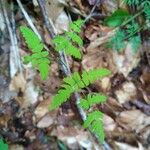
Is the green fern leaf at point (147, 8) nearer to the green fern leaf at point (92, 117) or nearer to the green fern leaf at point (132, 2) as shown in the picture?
the green fern leaf at point (132, 2)

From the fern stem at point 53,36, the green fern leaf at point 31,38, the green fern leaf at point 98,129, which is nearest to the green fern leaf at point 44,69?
the green fern leaf at point 31,38

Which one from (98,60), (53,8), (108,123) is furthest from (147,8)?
(108,123)

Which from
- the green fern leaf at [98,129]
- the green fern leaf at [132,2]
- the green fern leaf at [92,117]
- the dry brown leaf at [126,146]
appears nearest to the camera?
the green fern leaf at [98,129]

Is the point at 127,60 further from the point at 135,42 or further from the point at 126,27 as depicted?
the point at 126,27

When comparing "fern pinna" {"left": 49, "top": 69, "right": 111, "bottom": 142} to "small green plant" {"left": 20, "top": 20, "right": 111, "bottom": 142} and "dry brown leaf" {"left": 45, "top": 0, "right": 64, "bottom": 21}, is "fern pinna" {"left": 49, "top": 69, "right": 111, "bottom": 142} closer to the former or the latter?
"small green plant" {"left": 20, "top": 20, "right": 111, "bottom": 142}

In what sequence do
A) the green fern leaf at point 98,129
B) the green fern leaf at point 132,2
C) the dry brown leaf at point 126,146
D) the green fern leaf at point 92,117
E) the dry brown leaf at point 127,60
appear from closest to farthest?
the green fern leaf at point 98,129
the green fern leaf at point 92,117
the dry brown leaf at point 126,146
the green fern leaf at point 132,2
the dry brown leaf at point 127,60

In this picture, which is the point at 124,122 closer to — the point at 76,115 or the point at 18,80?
the point at 76,115

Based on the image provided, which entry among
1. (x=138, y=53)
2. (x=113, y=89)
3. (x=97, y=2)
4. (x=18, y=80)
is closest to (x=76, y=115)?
(x=113, y=89)
